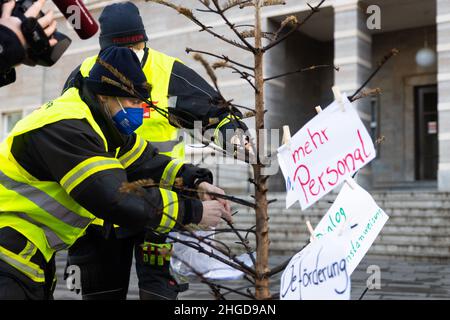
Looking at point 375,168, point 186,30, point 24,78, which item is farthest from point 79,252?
point 24,78

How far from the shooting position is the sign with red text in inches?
75.3

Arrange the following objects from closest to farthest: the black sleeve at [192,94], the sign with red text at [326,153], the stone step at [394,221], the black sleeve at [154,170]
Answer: the sign with red text at [326,153] < the black sleeve at [154,170] < the black sleeve at [192,94] < the stone step at [394,221]

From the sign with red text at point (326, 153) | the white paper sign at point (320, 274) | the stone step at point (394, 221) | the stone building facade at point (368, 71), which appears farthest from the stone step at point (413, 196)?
the white paper sign at point (320, 274)

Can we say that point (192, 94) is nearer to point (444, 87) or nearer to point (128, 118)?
point (128, 118)

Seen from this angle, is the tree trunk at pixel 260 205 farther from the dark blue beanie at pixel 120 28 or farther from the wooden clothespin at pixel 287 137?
the dark blue beanie at pixel 120 28

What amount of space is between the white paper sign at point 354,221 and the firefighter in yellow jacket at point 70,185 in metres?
0.56

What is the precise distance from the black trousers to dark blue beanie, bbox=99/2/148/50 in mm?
1082

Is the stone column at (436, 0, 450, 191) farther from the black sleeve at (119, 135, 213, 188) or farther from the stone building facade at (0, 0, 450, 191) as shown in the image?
the black sleeve at (119, 135, 213, 188)

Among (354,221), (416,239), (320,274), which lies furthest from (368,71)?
(320,274)

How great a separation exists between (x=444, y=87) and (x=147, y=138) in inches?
397

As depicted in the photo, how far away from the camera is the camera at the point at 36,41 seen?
1816mm
